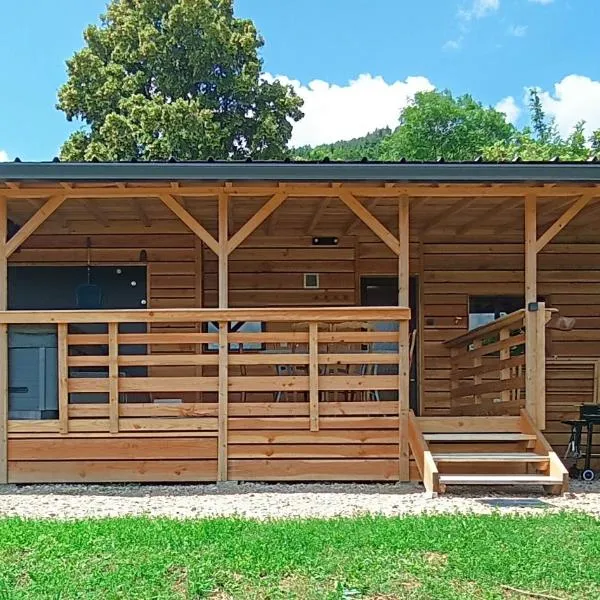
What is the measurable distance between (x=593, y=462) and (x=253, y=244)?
440 cm

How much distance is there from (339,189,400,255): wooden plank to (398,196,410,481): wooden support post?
8 centimetres

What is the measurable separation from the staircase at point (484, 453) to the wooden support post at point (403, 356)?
8 centimetres

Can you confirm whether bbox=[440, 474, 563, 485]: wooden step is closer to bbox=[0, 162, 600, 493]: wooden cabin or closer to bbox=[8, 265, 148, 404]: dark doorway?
bbox=[0, 162, 600, 493]: wooden cabin

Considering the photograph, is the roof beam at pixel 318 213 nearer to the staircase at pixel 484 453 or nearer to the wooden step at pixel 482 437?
the staircase at pixel 484 453

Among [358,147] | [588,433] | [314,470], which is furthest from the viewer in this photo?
[358,147]

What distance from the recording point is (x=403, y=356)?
6.57m

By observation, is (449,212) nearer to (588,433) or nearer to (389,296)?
(389,296)

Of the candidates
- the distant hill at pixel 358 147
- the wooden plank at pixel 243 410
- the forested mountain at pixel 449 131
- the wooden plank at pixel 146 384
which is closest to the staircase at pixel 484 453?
the wooden plank at pixel 243 410

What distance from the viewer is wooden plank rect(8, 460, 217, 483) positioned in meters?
6.48

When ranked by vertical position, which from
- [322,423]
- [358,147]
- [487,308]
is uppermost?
[358,147]

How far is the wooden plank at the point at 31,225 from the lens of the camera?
6.45 metres

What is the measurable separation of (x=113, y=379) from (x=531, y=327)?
3.48 metres

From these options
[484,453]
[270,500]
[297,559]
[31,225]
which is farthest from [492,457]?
[31,225]

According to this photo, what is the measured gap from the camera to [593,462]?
27.9ft
